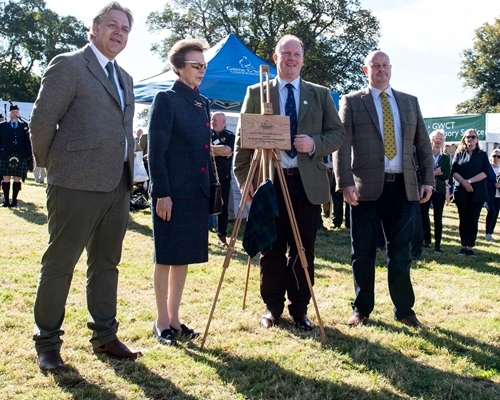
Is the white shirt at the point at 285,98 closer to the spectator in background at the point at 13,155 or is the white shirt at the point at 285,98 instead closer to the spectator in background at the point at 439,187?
the spectator in background at the point at 439,187

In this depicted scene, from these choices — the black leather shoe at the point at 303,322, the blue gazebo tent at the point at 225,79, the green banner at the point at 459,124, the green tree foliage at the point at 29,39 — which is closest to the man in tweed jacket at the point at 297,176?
the black leather shoe at the point at 303,322

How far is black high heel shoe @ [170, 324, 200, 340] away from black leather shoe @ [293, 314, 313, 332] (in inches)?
31.2

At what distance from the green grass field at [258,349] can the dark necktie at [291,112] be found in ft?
4.41

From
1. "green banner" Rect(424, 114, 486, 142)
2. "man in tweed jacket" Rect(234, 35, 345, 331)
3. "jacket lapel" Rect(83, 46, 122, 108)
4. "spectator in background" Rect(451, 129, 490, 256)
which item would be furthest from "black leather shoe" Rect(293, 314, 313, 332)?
"green banner" Rect(424, 114, 486, 142)

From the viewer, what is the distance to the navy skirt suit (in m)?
3.49

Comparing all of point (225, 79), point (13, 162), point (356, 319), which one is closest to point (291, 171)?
point (356, 319)

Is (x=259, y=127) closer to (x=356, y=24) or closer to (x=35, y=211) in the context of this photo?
(x=35, y=211)

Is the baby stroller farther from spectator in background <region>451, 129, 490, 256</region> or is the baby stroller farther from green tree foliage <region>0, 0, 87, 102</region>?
green tree foliage <region>0, 0, 87, 102</region>

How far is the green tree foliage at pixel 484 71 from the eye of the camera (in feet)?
146

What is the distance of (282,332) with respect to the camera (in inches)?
155

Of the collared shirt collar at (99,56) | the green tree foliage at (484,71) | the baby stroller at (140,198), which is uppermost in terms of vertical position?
the green tree foliage at (484,71)

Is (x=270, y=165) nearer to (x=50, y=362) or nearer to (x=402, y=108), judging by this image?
(x=402, y=108)

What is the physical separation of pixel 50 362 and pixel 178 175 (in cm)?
138

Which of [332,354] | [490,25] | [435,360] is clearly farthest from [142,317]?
[490,25]
